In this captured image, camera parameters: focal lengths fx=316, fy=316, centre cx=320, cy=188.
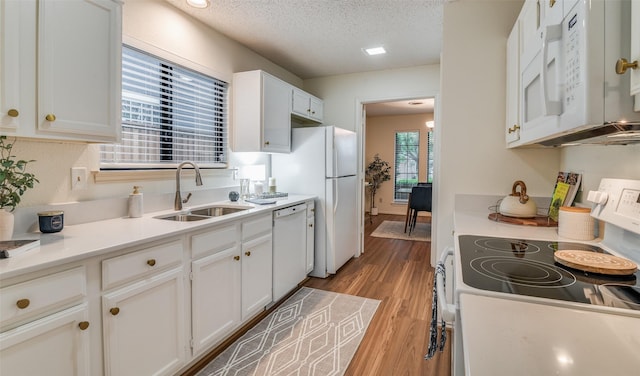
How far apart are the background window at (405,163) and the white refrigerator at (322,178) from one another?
4.23m

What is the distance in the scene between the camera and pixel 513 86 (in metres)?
1.81

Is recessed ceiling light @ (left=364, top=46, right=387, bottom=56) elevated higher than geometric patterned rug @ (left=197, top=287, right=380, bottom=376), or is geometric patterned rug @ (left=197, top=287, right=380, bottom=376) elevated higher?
recessed ceiling light @ (left=364, top=46, right=387, bottom=56)

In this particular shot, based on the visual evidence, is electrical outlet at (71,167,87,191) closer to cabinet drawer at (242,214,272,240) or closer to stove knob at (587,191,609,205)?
cabinet drawer at (242,214,272,240)

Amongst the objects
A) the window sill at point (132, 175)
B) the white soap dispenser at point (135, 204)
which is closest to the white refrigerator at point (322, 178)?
the window sill at point (132, 175)

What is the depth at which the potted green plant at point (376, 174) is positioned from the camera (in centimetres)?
755

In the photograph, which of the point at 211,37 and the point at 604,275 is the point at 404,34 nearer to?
the point at 211,37

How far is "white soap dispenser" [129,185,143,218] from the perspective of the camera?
1946 mm

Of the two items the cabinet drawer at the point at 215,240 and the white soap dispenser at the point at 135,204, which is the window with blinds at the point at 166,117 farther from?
the cabinet drawer at the point at 215,240

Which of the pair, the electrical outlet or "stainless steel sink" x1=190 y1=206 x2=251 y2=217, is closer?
the electrical outlet

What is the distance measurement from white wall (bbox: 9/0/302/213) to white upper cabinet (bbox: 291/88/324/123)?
50cm

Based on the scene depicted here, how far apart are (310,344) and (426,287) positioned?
1.48 m

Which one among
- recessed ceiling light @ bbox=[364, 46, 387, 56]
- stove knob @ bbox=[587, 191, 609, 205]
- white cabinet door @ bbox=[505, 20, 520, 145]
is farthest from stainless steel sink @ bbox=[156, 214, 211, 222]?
recessed ceiling light @ bbox=[364, 46, 387, 56]

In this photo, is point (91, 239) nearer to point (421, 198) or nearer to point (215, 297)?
point (215, 297)

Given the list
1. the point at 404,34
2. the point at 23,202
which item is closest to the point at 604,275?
Result: the point at 23,202
